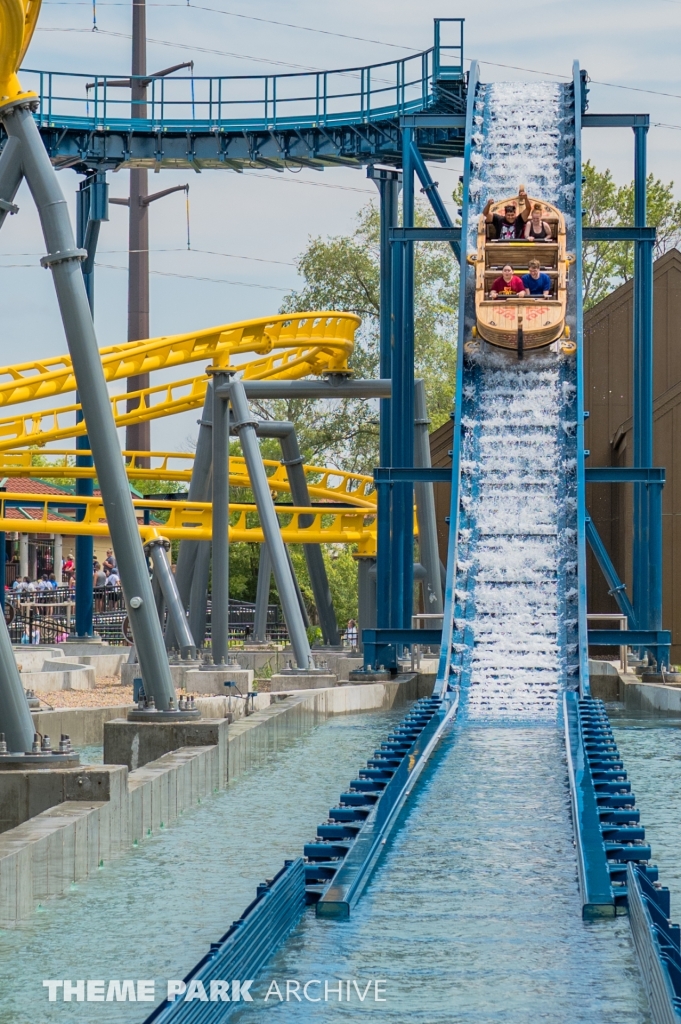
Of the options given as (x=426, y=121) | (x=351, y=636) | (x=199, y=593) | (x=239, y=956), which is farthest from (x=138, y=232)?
(x=239, y=956)

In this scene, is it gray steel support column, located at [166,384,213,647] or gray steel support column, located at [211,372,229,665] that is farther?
gray steel support column, located at [166,384,213,647]

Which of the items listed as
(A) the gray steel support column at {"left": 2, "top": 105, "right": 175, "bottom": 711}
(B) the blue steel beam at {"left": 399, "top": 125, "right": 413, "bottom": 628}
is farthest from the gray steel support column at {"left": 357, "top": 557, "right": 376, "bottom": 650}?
(A) the gray steel support column at {"left": 2, "top": 105, "right": 175, "bottom": 711}

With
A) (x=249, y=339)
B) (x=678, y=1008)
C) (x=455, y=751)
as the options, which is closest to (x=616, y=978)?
(x=678, y=1008)

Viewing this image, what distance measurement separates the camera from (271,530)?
1820 centimetres

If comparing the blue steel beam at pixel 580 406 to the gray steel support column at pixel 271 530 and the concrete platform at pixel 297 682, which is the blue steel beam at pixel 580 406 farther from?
the gray steel support column at pixel 271 530

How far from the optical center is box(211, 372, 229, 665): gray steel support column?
59.1 ft

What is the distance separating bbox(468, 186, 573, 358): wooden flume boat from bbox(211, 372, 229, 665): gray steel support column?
10.4ft

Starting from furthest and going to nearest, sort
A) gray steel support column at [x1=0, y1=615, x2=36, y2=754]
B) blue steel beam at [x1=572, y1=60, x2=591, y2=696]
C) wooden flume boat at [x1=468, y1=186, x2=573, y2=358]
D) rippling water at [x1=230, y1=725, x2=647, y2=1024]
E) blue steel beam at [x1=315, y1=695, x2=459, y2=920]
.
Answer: wooden flume boat at [x1=468, y1=186, x2=573, y2=358] → blue steel beam at [x1=572, y1=60, x2=591, y2=696] → gray steel support column at [x1=0, y1=615, x2=36, y2=754] → blue steel beam at [x1=315, y1=695, x2=459, y2=920] → rippling water at [x1=230, y1=725, x2=647, y2=1024]

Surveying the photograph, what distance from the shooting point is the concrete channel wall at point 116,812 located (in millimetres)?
6703

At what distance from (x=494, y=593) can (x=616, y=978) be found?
1056 cm

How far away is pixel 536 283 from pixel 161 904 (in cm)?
1363

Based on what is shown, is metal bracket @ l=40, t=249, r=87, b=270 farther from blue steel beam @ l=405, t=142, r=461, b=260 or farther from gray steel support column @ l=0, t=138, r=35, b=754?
blue steel beam @ l=405, t=142, r=461, b=260

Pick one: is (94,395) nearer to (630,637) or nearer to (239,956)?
(239,956)

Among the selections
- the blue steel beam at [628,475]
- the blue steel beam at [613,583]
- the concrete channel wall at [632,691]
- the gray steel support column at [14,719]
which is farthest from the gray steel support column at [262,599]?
the gray steel support column at [14,719]
